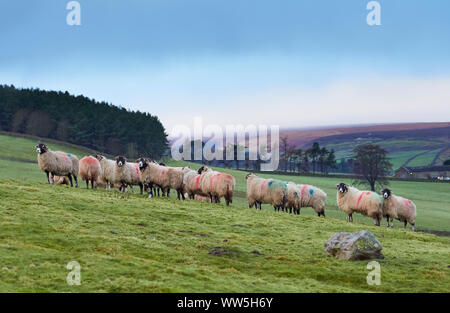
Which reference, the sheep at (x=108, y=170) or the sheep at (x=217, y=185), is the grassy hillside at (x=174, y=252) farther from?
the sheep at (x=108, y=170)

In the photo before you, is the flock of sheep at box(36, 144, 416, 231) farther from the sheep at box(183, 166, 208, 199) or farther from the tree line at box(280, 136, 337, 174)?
the tree line at box(280, 136, 337, 174)

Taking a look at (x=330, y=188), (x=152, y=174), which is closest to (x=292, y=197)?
(x=152, y=174)

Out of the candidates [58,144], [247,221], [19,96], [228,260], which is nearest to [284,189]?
[247,221]

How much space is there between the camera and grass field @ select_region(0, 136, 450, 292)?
13.7 meters

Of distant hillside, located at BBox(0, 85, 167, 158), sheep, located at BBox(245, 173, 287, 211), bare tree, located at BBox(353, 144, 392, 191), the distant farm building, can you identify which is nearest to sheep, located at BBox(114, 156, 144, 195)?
sheep, located at BBox(245, 173, 287, 211)

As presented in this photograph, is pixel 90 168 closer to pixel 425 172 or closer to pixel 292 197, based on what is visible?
pixel 292 197

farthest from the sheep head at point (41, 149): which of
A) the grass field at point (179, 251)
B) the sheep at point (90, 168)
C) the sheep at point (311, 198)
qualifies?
the sheep at point (311, 198)

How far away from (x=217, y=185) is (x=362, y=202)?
35.2 ft

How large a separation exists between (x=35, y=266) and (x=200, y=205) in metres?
17.9

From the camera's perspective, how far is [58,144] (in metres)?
98.8

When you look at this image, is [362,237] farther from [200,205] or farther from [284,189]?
[284,189]

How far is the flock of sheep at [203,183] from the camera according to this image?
35.4 m

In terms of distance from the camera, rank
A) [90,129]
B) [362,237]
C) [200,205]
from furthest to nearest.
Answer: [90,129], [200,205], [362,237]

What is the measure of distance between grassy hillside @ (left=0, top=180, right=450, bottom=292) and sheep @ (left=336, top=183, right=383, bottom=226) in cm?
725
